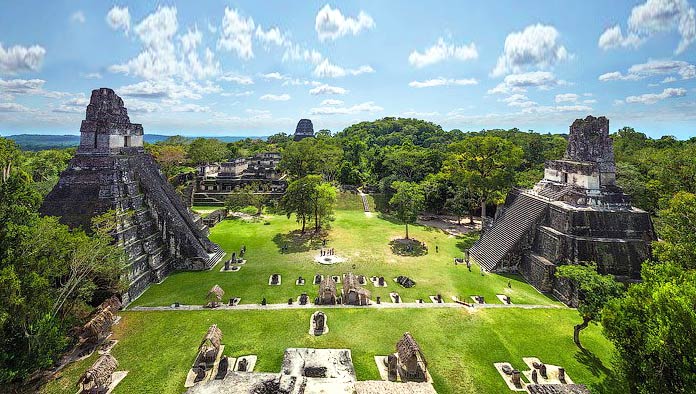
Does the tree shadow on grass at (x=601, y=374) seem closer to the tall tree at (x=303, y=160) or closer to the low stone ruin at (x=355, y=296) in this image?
the low stone ruin at (x=355, y=296)

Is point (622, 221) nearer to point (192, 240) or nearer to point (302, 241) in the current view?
point (302, 241)

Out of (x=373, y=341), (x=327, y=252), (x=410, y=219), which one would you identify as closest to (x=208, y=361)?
(x=373, y=341)

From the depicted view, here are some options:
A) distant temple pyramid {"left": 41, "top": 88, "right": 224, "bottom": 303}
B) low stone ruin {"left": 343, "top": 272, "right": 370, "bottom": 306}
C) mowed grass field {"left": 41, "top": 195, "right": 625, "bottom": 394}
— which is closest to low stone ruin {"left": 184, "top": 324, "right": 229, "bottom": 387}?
Result: mowed grass field {"left": 41, "top": 195, "right": 625, "bottom": 394}

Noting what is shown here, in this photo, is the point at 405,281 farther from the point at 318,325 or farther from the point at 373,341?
the point at 318,325

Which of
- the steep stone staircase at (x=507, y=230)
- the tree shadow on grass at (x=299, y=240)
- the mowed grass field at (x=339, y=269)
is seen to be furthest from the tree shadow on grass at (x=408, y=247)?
the tree shadow on grass at (x=299, y=240)

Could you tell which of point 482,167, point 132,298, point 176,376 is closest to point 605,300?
point 176,376
